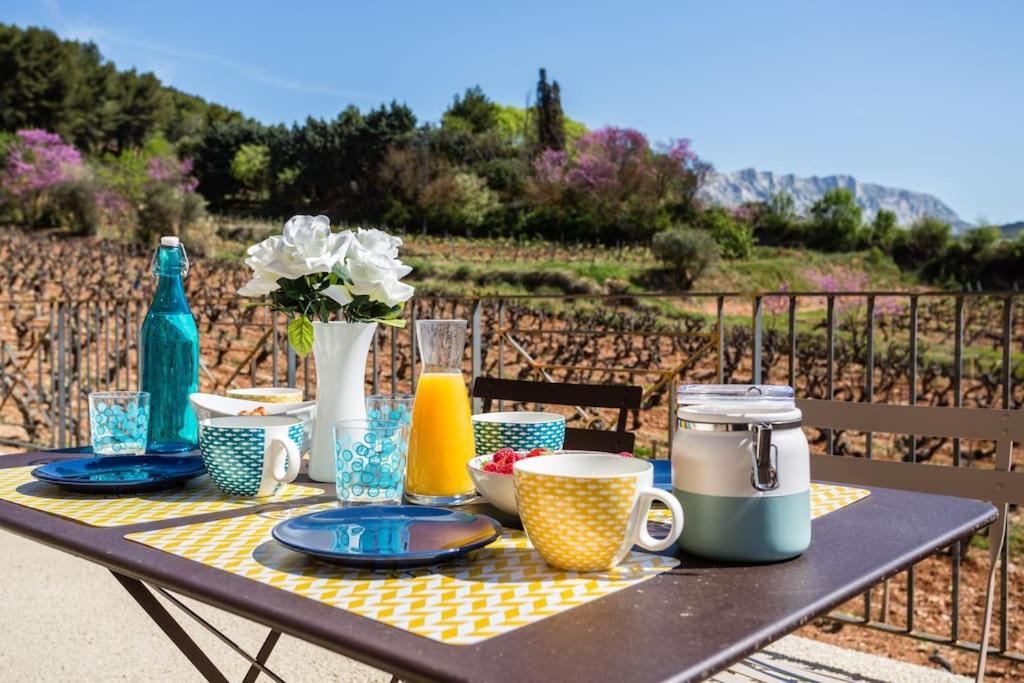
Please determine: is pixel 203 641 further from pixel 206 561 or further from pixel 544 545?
pixel 544 545

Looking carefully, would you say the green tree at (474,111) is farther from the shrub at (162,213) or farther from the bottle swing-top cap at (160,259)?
the bottle swing-top cap at (160,259)

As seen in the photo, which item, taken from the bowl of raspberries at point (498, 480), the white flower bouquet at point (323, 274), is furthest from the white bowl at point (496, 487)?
the white flower bouquet at point (323, 274)

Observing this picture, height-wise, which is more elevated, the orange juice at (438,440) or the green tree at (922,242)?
the green tree at (922,242)

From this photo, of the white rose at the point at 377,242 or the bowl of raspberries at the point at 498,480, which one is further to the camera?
the white rose at the point at 377,242

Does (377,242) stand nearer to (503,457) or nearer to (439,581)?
(503,457)

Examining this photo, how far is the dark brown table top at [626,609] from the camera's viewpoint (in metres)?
0.55

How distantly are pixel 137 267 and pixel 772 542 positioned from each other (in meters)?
14.9

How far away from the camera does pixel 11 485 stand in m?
1.15

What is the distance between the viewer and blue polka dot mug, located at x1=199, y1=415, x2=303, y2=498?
3.35ft

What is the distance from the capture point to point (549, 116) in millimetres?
39844

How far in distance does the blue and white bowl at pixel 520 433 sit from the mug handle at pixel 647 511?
1.59 feet

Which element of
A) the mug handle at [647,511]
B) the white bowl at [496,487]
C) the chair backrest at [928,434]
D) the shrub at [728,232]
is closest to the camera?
the mug handle at [647,511]

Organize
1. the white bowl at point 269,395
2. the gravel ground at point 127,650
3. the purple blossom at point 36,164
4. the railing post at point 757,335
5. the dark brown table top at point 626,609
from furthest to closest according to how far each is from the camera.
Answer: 1. the purple blossom at point 36,164
2. the railing post at point 757,335
3. the gravel ground at point 127,650
4. the white bowl at point 269,395
5. the dark brown table top at point 626,609

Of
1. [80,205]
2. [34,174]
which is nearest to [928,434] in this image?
[80,205]
